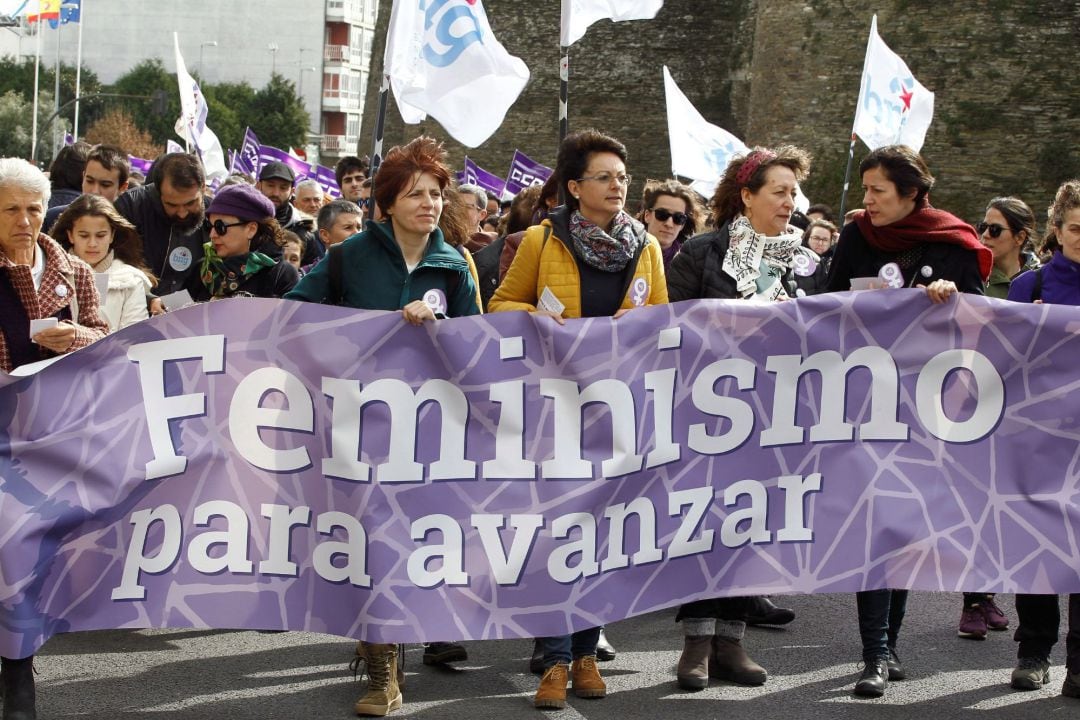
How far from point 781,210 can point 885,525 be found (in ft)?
4.49

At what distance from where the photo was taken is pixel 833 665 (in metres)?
6.76

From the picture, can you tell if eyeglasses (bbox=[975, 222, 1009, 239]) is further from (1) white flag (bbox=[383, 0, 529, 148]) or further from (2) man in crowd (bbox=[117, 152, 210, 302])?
(2) man in crowd (bbox=[117, 152, 210, 302])

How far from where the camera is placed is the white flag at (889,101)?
52.7ft

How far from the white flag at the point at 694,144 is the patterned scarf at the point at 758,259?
8555mm

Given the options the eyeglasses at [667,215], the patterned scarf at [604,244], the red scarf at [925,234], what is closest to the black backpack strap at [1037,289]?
the red scarf at [925,234]

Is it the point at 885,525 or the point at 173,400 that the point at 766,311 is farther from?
the point at 173,400

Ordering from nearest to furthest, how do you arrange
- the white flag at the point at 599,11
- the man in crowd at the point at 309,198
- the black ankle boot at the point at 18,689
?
1. the black ankle boot at the point at 18,689
2. the white flag at the point at 599,11
3. the man in crowd at the point at 309,198

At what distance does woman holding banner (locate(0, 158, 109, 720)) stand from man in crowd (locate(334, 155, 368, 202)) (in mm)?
7314

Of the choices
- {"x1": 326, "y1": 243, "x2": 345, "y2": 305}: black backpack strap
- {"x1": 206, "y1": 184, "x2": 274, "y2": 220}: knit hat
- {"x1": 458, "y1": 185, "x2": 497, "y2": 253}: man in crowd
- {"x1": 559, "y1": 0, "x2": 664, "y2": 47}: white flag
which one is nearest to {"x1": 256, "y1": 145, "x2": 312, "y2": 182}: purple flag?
{"x1": 458, "y1": 185, "x2": 497, "y2": 253}: man in crowd

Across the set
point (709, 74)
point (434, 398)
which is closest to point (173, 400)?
point (434, 398)

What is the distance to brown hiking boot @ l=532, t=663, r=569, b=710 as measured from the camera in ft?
19.4

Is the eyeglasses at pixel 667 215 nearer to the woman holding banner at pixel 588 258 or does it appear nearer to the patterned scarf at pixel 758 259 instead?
the patterned scarf at pixel 758 259

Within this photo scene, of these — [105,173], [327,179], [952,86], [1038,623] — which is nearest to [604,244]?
[1038,623]

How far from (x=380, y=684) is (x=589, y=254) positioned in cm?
175
